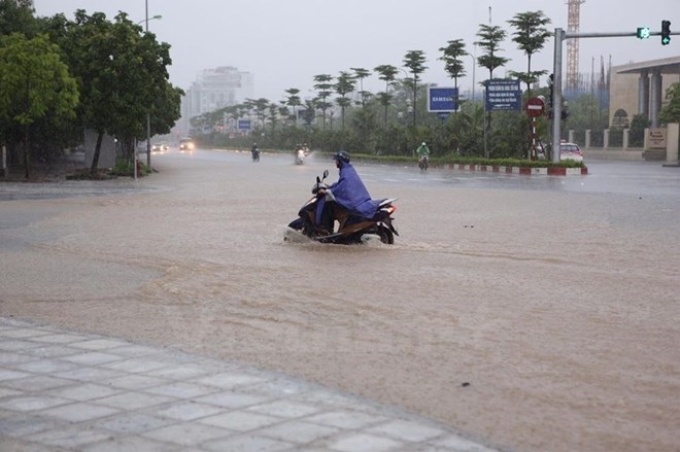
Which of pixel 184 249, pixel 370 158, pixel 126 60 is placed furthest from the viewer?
pixel 370 158

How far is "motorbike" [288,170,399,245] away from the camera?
13.8 m

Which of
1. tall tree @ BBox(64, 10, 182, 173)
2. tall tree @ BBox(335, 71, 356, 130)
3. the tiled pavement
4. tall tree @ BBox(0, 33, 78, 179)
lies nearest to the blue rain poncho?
the tiled pavement

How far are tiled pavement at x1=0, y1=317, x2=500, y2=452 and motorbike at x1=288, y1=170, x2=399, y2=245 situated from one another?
23.4ft

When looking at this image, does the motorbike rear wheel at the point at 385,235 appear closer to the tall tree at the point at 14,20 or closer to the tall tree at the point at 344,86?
the tall tree at the point at 14,20

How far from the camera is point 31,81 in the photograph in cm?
3162

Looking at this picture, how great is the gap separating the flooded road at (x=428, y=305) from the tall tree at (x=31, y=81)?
13.7m

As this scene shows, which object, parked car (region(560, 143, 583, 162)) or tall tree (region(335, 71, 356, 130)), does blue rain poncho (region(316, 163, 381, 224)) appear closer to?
parked car (region(560, 143, 583, 162))

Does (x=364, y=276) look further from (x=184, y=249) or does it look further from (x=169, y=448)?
(x=169, y=448)

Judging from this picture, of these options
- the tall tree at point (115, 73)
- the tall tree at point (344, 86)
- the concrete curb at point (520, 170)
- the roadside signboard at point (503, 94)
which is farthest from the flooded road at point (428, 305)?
the tall tree at point (344, 86)

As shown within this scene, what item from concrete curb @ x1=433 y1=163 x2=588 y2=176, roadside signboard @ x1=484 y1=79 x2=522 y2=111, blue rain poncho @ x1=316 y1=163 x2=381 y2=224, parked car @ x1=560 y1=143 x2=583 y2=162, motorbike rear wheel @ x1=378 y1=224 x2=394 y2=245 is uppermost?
roadside signboard @ x1=484 y1=79 x2=522 y2=111

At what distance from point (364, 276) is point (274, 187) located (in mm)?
20162

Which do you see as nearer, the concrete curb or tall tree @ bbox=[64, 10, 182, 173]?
tall tree @ bbox=[64, 10, 182, 173]

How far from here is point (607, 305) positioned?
913 centimetres

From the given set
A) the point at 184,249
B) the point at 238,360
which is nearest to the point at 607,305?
the point at 238,360
